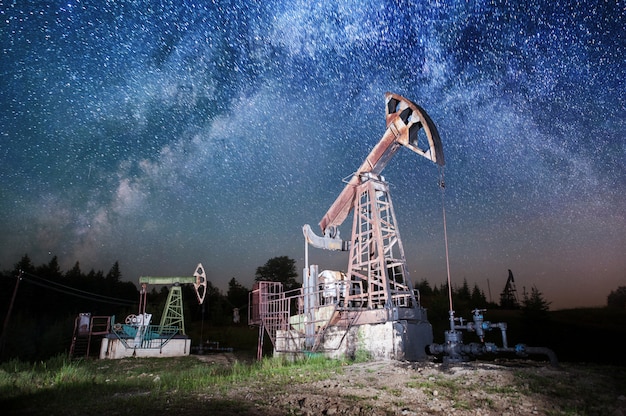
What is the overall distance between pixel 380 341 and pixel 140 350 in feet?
59.1

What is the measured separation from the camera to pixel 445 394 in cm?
668

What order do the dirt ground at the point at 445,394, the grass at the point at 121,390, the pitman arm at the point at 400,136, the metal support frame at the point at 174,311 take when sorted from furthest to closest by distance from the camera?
the metal support frame at the point at 174,311, the pitman arm at the point at 400,136, the grass at the point at 121,390, the dirt ground at the point at 445,394

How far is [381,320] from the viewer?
11.9 metres

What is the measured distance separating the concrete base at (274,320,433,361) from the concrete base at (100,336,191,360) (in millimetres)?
13873

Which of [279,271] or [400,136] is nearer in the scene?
[400,136]

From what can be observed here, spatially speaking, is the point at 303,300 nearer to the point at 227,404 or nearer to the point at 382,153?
the point at 382,153

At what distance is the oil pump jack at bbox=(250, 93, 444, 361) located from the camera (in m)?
11.8

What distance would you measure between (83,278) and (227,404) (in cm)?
6787

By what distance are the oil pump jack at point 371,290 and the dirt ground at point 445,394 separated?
9.71ft

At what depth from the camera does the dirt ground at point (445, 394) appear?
5.78m

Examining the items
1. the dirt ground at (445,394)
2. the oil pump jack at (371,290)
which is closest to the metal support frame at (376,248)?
the oil pump jack at (371,290)

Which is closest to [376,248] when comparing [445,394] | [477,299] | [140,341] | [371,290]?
[371,290]

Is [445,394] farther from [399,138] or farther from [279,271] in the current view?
[279,271]

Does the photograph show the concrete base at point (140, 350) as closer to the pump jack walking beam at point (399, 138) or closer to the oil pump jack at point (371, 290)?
the oil pump jack at point (371, 290)
